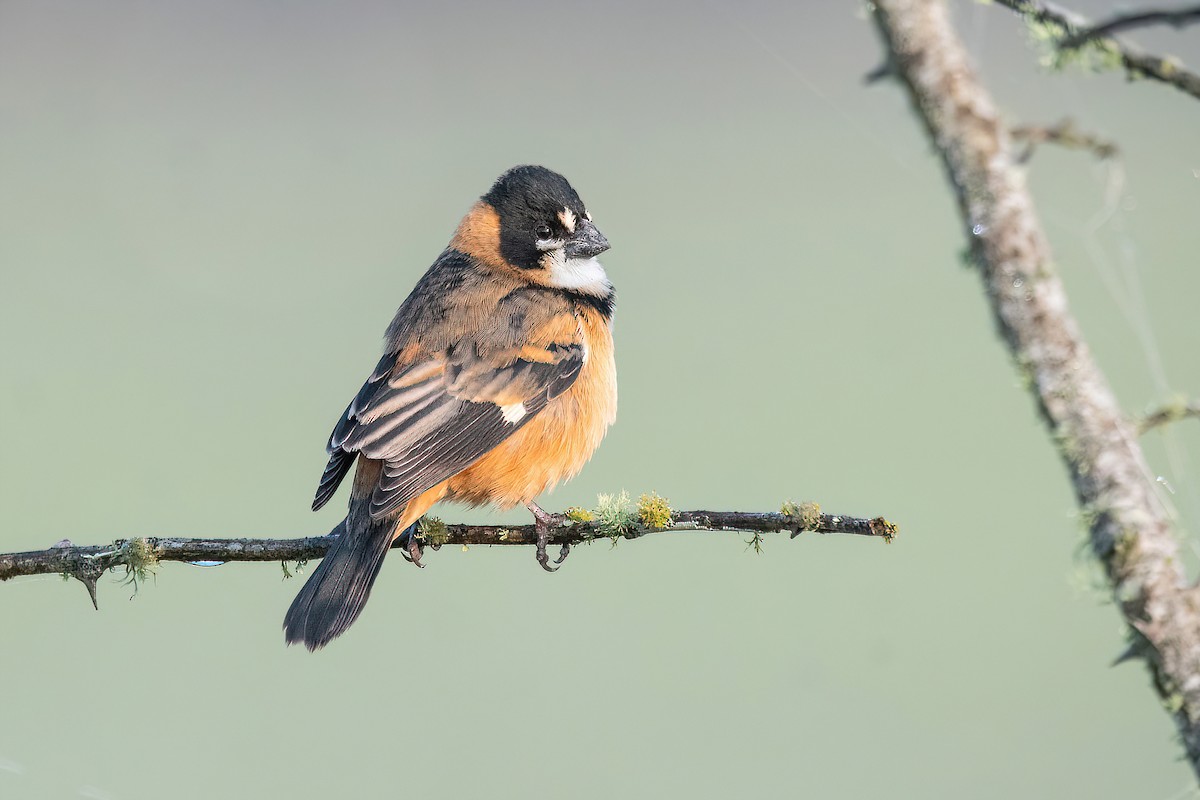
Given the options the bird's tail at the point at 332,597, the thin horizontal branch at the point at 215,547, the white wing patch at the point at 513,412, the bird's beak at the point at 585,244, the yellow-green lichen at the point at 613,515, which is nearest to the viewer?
the thin horizontal branch at the point at 215,547

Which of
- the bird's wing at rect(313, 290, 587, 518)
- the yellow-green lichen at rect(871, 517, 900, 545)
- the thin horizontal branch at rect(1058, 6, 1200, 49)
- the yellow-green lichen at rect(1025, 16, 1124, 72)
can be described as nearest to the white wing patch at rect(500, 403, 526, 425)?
the bird's wing at rect(313, 290, 587, 518)

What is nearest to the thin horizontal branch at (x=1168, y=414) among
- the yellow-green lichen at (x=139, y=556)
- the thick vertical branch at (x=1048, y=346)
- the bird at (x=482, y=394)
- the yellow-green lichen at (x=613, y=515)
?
the thick vertical branch at (x=1048, y=346)

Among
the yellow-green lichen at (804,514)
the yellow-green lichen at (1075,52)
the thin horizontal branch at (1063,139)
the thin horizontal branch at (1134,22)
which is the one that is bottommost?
the yellow-green lichen at (804,514)

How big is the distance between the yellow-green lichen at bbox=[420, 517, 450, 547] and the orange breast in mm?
199

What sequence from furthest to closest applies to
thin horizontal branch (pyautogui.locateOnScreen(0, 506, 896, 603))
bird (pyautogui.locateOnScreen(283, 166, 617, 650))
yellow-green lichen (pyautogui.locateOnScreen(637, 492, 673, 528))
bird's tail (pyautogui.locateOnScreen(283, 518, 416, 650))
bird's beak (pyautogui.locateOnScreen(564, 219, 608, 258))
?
bird's beak (pyautogui.locateOnScreen(564, 219, 608, 258)), bird (pyautogui.locateOnScreen(283, 166, 617, 650)), bird's tail (pyautogui.locateOnScreen(283, 518, 416, 650)), yellow-green lichen (pyautogui.locateOnScreen(637, 492, 673, 528)), thin horizontal branch (pyautogui.locateOnScreen(0, 506, 896, 603))

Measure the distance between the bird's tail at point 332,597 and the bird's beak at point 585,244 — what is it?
151 centimetres

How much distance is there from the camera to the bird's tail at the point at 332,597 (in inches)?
127

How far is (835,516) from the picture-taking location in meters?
2.01

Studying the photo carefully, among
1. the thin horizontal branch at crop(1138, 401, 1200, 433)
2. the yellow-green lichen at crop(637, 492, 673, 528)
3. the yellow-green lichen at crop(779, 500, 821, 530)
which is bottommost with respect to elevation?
the thin horizontal branch at crop(1138, 401, 1200, 433)

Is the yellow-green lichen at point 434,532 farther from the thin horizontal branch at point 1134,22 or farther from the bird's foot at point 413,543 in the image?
the thin horizontal branch at point 1134,22

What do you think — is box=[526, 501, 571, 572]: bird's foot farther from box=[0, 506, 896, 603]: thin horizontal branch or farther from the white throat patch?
the white throat patch

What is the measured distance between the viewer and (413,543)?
3578mm

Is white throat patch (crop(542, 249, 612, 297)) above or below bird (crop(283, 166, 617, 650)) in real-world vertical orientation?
above

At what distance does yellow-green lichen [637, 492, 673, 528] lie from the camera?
247cm
